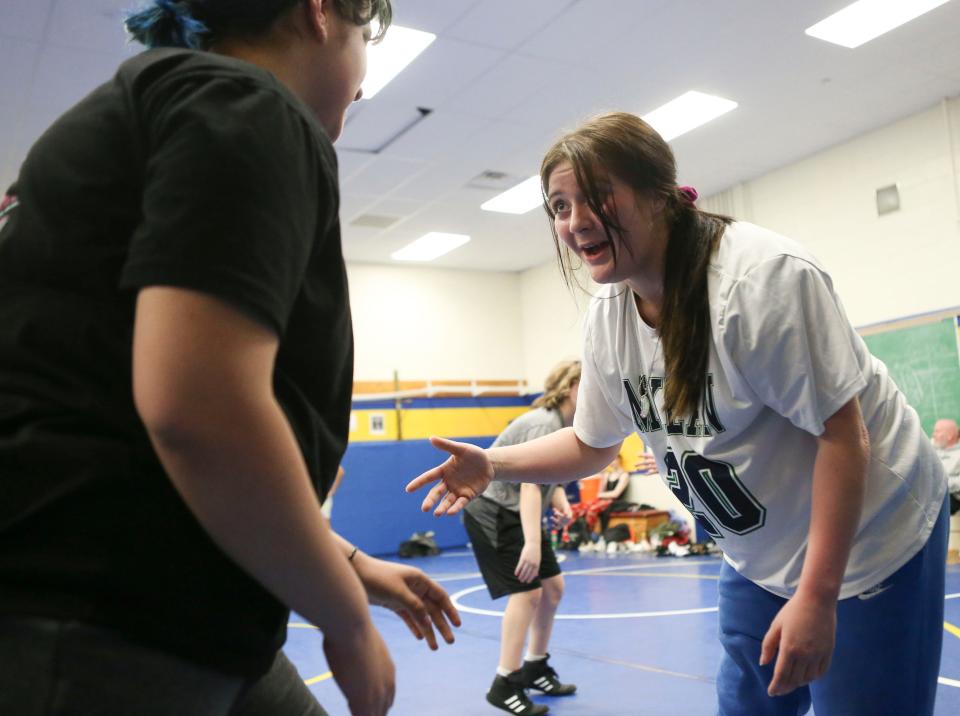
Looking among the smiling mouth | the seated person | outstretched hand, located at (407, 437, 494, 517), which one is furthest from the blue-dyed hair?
the seated person

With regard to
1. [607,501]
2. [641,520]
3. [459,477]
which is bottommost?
[641,520]

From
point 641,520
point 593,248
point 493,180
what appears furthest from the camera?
point 641,520

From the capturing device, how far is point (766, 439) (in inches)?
77.3

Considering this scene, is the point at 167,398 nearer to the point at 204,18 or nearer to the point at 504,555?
the point at 204,18

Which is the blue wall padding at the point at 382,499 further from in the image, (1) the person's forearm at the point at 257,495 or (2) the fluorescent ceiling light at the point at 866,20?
(1) the person's forearm at the point at 257,495

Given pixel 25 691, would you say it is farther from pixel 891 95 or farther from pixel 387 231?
pixel 387 231

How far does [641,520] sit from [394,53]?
739cm

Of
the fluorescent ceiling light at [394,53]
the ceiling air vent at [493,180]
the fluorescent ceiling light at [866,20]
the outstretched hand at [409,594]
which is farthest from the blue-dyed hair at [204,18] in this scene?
the ceiling air vent at [493,180]

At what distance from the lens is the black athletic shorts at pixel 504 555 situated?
16.4 feet

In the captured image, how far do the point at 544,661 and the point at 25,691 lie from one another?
426cm

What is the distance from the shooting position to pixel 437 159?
10.2 m

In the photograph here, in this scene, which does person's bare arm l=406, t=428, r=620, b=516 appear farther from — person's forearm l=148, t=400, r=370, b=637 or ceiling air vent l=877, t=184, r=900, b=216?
ceiling air vent l=877, t=184, r=900, b=216

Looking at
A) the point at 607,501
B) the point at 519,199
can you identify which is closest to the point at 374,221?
the point at 519,199

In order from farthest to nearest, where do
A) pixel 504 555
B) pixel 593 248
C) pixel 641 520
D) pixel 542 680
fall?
pixel 641 520
pixel 504 555
pixel 542 680
pixel 593 248
